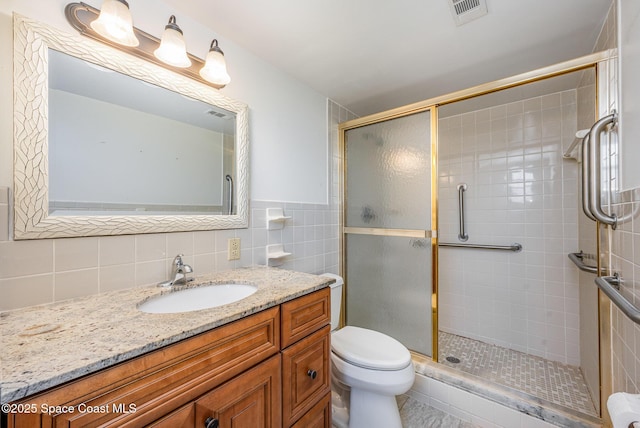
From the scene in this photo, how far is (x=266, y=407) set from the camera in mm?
840

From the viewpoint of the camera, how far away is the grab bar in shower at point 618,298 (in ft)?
2.44

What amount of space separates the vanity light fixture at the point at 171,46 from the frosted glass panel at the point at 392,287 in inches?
65.4

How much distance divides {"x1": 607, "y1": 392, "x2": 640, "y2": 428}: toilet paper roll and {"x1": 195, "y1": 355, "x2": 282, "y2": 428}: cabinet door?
2.91 ft

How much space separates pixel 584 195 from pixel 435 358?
4.24 ft

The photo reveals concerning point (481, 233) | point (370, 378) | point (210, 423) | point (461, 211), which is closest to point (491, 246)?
point (481, 233)

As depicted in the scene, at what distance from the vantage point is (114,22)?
0.91m

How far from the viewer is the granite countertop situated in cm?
47

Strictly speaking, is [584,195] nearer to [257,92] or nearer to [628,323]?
[628,323]

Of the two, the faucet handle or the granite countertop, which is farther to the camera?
the faucet handle

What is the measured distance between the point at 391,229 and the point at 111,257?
165 centimetres

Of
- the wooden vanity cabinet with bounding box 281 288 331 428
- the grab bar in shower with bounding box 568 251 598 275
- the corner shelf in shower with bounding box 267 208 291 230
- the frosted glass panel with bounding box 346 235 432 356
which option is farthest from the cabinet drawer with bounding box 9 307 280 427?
the grab bar in shower with bounding box 568 251 598 275

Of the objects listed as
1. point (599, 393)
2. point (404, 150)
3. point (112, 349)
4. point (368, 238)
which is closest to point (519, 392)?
point (599, 393)

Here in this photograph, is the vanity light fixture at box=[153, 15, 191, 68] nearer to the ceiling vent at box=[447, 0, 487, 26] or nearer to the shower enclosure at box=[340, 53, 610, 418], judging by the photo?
the ceiling vent at box=[447, 0, 487, 26]

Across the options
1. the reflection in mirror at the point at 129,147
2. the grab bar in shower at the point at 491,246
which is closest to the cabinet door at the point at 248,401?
the reflection in mirror at the point at 129,147
